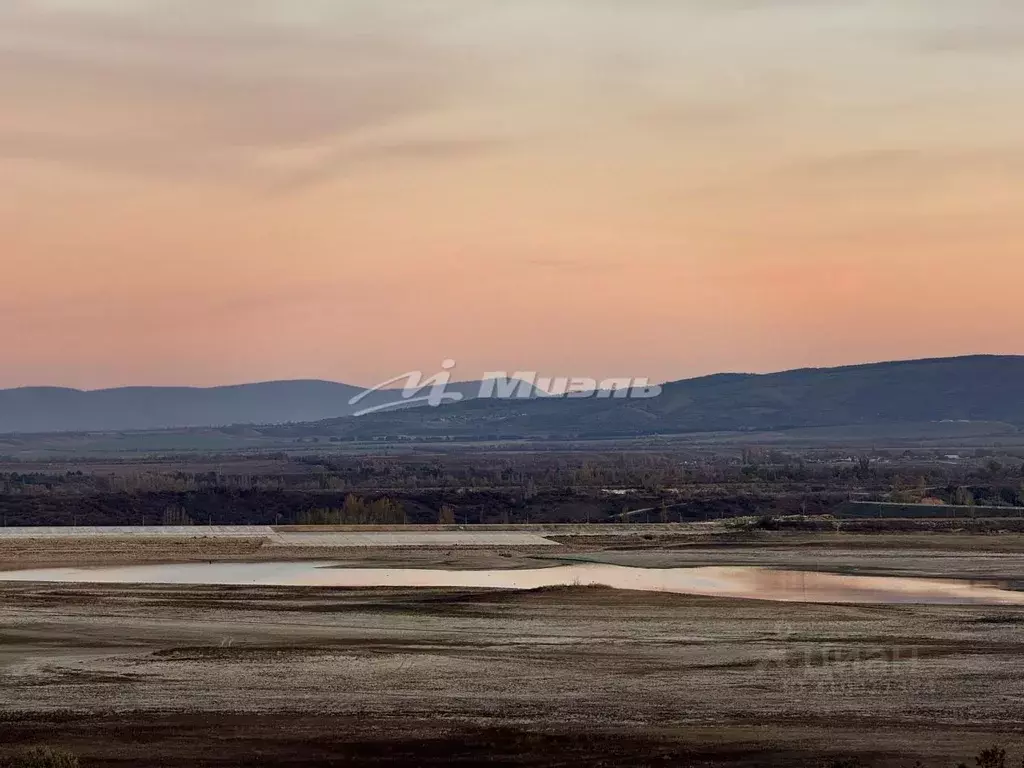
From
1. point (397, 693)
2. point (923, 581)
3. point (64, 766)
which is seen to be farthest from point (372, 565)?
point (64, 766)

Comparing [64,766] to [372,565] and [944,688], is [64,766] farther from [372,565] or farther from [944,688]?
[372,565]

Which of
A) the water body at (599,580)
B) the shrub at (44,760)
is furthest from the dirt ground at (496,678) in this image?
the water body at (599,580)

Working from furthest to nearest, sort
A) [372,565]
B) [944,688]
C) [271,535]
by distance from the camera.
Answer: [271,535] < [372,565] < [944,688]

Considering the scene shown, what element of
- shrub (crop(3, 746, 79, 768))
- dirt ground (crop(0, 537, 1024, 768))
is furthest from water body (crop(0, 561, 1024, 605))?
shrub (crop(3, 746, 79, 768))

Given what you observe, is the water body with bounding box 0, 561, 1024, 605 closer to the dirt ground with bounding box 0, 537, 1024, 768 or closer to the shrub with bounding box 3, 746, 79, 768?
the dirt ground with bounding box 0, 537, 1024, 768

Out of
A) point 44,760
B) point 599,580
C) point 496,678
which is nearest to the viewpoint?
point 44,760

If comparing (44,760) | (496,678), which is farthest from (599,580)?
(44,760)

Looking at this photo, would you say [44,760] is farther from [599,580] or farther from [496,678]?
[599,580]
